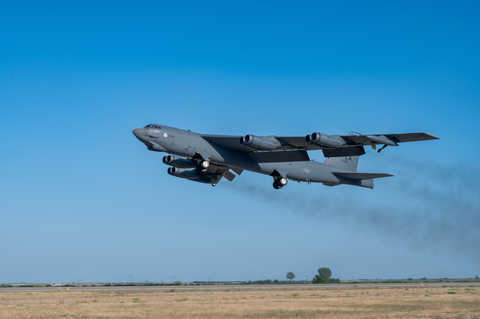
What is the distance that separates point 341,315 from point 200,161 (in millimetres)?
16033

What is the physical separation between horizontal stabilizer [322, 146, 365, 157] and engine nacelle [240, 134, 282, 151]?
456cm

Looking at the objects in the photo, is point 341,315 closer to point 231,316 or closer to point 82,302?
point 231,316

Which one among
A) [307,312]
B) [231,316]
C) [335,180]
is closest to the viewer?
[231,316]

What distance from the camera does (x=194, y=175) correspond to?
47344mm

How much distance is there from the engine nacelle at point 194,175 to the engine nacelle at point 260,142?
9.61 metres

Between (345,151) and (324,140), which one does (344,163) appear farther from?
(324,140)

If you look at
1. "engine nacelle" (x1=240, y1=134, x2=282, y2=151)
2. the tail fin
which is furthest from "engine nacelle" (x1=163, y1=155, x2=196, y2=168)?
the tail fin

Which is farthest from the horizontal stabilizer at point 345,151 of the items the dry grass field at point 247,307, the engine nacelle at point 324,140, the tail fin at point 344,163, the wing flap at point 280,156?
the dry grass field at point 247,307

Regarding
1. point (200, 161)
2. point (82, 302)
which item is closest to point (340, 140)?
point (200, 161)

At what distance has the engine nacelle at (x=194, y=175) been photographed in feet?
153

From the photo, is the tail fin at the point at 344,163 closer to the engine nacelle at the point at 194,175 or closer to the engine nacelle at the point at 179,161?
the engine nacelle at the point at 194,175

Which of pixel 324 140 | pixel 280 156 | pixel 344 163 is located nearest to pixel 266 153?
pixel 280 156

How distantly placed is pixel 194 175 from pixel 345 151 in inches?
521

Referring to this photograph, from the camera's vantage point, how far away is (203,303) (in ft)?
122
